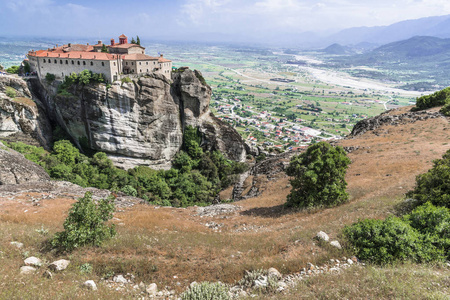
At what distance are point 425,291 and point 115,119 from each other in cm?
4359

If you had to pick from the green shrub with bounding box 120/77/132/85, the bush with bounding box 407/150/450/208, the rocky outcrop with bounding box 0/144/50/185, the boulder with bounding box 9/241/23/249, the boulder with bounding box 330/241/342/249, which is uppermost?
the green shrub with bounding box 120/77/132/85

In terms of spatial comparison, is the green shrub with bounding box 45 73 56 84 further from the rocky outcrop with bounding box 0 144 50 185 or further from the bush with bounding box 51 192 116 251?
the bush with bounding box 51 192 116 251

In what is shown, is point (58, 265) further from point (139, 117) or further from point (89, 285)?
point (139, 117)

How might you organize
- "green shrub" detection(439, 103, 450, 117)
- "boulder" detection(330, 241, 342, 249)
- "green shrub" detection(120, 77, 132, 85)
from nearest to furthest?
"boulder" detection(330, 241, 342, 249), "green shrub" detection(439, 103, 450, 117), "green shrub" detection(120, 77, 132, 85)

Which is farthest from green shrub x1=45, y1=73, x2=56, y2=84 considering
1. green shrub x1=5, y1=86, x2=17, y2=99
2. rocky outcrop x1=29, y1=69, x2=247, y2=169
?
green shrub x1=5, y1=86, x2=17, y2=99

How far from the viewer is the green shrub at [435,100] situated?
33.8 m

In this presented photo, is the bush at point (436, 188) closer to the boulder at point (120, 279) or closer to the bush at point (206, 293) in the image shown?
the bush at point (206, 293)

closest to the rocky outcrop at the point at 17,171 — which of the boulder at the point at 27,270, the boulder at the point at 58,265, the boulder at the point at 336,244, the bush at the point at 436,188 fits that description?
the boulder at the point at 27,270

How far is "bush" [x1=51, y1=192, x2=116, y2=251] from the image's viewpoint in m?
9.62

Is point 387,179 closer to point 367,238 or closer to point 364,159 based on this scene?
point 364,159

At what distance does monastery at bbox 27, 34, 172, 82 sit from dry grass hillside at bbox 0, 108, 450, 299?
28124 millimetres

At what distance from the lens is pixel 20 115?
40000mm

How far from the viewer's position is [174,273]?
9.03m

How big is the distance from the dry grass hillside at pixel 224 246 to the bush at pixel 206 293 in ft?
3.04
